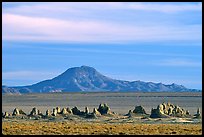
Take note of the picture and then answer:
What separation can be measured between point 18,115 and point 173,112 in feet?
32.6

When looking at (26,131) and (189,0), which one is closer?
(189,0)

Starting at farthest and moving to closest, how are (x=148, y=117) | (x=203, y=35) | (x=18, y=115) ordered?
(x=18, y=115)
(x=148, y=117)
(x=203, y=35)

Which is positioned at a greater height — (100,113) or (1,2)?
(1,2)

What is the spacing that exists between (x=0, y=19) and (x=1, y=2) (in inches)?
12.1

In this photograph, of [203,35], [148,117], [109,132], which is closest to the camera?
[203,35]

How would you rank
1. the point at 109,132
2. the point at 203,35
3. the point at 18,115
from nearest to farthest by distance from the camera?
the point at 203,35 < the point at 109,132 < the point at 18,115

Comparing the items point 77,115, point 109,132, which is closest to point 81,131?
point 109,132

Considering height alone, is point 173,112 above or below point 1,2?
below

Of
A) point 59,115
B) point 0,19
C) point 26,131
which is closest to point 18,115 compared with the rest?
point 59,115

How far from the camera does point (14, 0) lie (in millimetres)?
9711

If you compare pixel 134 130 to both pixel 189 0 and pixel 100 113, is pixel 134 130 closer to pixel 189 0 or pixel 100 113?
pixel 189 0

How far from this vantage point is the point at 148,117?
1257 inches

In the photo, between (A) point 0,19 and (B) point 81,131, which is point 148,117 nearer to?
(B) point 81,131

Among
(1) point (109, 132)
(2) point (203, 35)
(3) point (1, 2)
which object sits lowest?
(1) point (109, 132)
